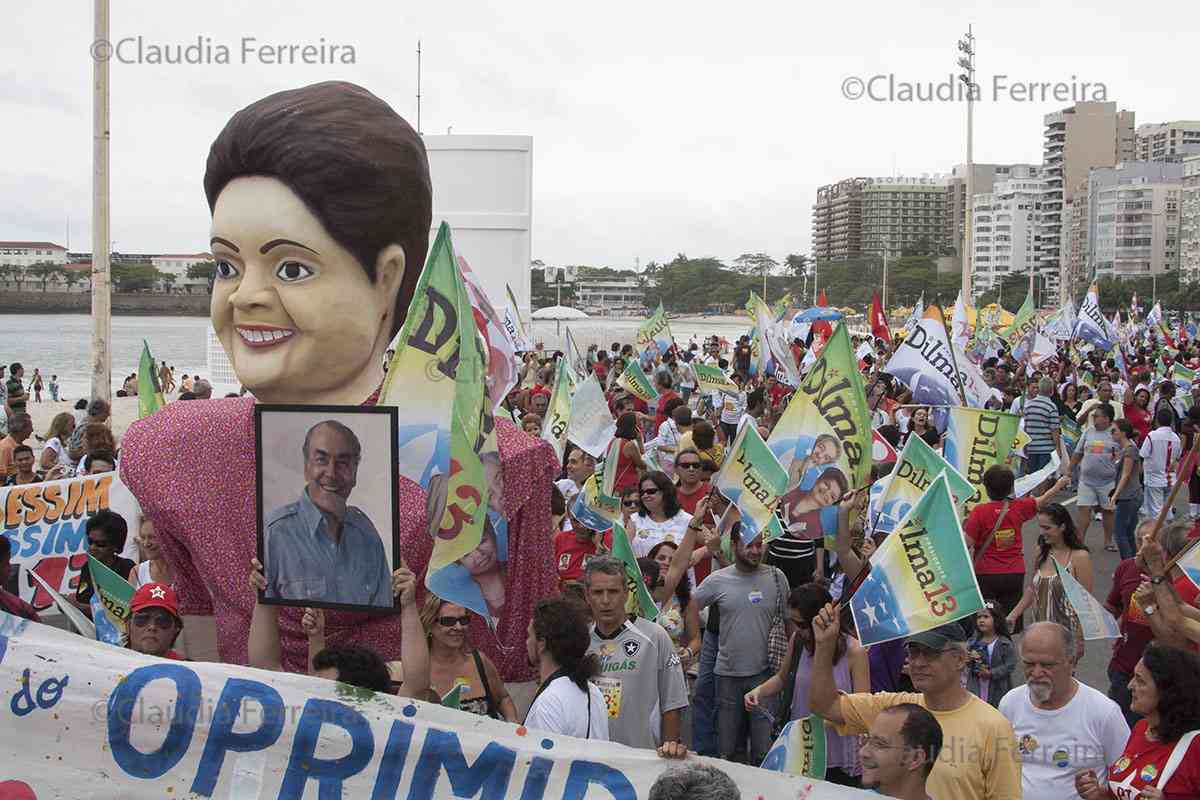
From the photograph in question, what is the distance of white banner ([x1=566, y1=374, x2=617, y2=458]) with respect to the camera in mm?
11258

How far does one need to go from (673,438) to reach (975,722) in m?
8.65

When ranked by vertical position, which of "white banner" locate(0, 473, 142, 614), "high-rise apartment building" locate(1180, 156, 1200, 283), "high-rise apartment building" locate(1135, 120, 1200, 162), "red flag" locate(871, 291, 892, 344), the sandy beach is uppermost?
"high-rise apartment building" locate(1135, 120, 1200, 162)

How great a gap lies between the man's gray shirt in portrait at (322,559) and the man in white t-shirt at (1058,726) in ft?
8.32

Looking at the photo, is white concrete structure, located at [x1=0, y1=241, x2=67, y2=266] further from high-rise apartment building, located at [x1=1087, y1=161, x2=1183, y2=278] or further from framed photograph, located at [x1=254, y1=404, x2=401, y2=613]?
framed photograph, located at [x1=254, y1=404, x2=401, y2=613]

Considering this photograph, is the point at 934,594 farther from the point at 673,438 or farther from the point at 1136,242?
the point at 1136,242

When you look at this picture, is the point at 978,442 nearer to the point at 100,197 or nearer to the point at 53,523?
the point at 53,523

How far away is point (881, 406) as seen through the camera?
57.1 ft

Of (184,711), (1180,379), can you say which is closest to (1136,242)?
(1180,379)

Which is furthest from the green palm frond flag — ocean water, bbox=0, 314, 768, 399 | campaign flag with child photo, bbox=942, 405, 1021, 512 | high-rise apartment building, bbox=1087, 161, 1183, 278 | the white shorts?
high-rise apartment building, bbox=1087, 161, 1183, 278

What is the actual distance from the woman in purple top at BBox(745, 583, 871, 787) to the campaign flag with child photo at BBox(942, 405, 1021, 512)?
3.36 metres

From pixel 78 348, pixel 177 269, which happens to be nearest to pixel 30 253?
pixel 177 269

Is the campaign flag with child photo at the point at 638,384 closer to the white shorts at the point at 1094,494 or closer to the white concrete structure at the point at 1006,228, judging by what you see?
the white shorts at the point at 1094,494

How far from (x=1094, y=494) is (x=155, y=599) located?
10.8 meters

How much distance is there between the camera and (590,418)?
37.3ft
